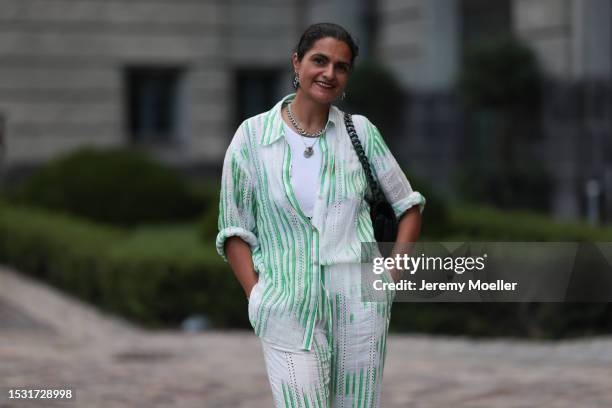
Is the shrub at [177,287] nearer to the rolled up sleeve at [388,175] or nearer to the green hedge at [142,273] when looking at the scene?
the green hedge at [142,273]

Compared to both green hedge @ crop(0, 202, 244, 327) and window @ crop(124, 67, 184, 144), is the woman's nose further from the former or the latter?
window @ crop(124, 67, 184, 144)

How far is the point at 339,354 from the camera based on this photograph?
12.8 ft

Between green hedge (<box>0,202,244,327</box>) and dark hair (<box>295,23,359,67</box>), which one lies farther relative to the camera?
green hedge (<box>0,202,244,327</box>)

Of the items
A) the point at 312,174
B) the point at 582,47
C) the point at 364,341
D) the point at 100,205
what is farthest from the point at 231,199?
the point at 100,205

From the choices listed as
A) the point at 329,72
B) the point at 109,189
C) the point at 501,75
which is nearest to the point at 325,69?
the point at 329,72

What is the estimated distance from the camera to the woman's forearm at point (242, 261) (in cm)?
397

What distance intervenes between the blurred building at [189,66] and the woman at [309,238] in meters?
13.2

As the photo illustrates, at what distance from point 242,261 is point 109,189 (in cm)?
Answer: 1274

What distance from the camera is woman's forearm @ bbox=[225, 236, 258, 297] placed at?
156 inches

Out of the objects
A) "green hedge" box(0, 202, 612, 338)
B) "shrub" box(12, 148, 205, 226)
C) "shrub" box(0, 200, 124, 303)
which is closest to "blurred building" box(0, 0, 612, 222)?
"shrub" box(12, 148, 205, 226)

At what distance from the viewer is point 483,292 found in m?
4.27

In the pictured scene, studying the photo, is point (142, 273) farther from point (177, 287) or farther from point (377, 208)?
point (377, 208)

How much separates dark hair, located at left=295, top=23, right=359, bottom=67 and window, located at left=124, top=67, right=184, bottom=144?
1913cm

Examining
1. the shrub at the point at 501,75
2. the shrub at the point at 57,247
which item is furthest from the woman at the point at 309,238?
the shrub at the point at 501,75
